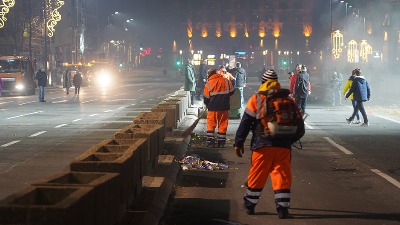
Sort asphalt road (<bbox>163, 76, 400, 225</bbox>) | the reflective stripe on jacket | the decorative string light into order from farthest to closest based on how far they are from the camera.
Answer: the decorative string light < asphalt road (<bbox>163, 76, 400, 225</bbox>) < the reflective stripe on jacket

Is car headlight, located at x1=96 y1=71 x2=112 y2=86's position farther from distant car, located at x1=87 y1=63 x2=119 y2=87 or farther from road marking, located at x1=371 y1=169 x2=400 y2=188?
road marking, located at x1=371 y1=169 x2=400 y2=188

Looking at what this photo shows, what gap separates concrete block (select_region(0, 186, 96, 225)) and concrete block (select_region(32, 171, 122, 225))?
150 mm

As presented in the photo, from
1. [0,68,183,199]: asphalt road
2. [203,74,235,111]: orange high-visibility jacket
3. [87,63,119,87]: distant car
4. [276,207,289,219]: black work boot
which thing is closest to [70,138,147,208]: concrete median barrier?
[276,207,289,219]: black work boot

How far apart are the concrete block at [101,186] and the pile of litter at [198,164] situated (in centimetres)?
646

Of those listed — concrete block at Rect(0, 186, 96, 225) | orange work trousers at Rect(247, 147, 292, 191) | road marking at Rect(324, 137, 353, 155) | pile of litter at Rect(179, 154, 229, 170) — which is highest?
concrete block at Rect(0, 186, 96, 225)

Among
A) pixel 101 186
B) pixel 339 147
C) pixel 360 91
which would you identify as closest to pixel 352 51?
pixel 360 91

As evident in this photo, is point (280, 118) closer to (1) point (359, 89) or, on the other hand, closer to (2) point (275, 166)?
(2) point (275, 166)

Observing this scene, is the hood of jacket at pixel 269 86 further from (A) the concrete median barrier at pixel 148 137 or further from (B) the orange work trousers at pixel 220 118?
(B) the orange work trousers at pixel 220 118

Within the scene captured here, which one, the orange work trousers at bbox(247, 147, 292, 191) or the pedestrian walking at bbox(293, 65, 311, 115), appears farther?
the pedestrian walking at bbox(293, 65, 311, 115)

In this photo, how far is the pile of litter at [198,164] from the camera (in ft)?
45.8

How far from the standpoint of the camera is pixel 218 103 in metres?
17.2

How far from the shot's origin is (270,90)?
938 centimetres

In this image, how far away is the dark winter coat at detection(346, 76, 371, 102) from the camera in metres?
24.3

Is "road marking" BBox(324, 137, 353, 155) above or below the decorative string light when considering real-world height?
below
